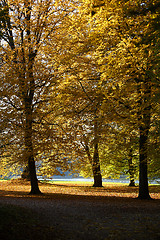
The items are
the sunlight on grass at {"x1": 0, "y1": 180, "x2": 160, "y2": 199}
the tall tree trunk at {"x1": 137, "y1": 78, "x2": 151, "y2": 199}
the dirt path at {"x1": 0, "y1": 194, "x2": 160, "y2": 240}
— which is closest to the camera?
the dirt path at {"x1": 0, "y1": 194, "x2": 160, "y2": 240}

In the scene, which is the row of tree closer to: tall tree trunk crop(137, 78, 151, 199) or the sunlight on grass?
tall tree trunk crop(137, 78, 151, 199)

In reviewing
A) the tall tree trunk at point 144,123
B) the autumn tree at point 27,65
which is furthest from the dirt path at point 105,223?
the autumn tree at point 27,65

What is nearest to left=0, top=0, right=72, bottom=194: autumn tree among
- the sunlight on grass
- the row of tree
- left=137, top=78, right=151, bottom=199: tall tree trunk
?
the row of tree

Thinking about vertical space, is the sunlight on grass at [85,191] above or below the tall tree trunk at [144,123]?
below

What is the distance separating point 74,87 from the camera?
16.0m

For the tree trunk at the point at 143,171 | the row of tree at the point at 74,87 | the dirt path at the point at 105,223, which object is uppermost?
the row of tree at the point at 74,87

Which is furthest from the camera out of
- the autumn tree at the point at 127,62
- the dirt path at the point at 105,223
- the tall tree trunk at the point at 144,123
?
the autumn tree at the point at 127,62

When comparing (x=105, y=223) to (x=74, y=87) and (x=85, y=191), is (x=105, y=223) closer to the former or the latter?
(x=74, y=87)

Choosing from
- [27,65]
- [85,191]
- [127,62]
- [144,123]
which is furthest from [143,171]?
[27,65]

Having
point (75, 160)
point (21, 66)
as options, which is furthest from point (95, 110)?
point (21, 66)

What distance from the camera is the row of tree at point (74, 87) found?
521 inches

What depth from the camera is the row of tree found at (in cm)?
1323

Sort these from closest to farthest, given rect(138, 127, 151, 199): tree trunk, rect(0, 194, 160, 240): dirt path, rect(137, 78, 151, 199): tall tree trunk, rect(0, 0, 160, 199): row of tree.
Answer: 1. rect(0, 194, 160, 240): dirt path
2. rect(137, 78, 151, 199): tall tree trunk
3. rect(0, 0, 160, 199): row of tree
4. rect(138, 127, 151, 199): tree trunk

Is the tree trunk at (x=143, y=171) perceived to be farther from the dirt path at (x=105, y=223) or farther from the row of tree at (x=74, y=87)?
the dirt path at (x=105, y=223)
